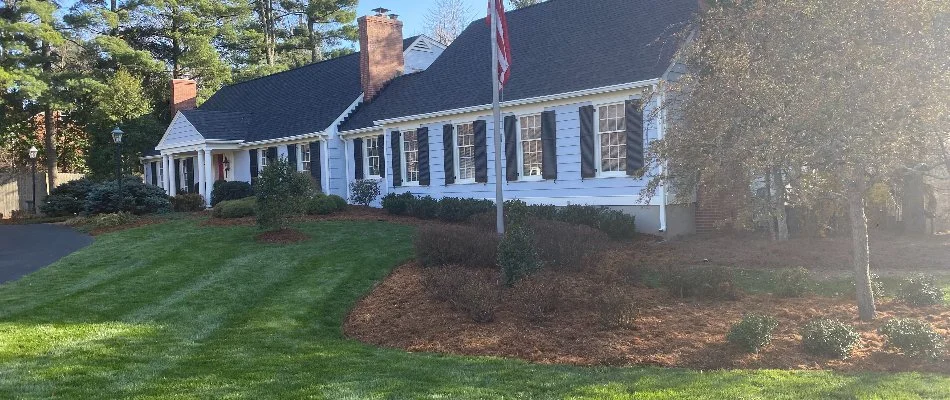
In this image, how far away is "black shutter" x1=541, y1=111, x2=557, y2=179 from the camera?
16.7 metres

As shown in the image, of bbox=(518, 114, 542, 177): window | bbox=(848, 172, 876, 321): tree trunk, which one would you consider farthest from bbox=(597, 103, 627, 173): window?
A: bbox=(848, 172, 876, 321): tree trunk

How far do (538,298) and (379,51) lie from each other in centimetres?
1748

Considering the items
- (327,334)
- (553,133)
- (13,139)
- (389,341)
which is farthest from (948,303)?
(13,139)

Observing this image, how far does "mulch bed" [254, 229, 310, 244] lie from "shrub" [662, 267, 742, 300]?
8186mm

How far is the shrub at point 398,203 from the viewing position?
19.0 meters

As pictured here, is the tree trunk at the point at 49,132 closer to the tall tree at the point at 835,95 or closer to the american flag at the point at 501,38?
the american flag at the point at 501,38

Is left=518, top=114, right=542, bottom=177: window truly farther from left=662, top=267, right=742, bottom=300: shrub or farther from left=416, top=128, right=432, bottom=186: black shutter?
left=662, top=267, right=742, bottom=300: shrub

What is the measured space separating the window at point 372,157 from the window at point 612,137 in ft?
28.6

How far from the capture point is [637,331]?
300 inches

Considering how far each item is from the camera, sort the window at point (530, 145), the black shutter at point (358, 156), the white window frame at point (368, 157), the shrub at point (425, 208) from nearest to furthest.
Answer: the window at point (530, 145), the shrub at point (425, 208), the white window frame at point (368, 157), the black shutter at point (358, 156)

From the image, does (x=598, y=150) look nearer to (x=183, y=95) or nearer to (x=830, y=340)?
(x=830, y=340)

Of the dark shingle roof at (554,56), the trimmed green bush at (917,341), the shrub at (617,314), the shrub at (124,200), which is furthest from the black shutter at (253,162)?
the trimmed green bush at (917,341)

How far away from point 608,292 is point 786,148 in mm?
2782

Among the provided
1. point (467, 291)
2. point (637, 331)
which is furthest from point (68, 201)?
point (637, 331)
